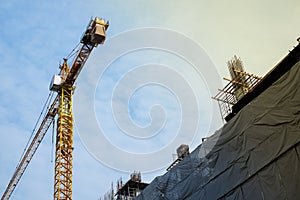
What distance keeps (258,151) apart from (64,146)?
23.8 meters

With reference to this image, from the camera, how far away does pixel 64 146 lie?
107 ft

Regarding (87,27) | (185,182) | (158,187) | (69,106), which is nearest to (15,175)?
(69,106)

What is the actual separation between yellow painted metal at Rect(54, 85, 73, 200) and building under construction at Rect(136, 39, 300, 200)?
16.8 metres

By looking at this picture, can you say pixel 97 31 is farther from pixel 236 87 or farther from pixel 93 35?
pixel 236 87

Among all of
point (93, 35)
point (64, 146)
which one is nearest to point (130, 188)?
point (64, 146)

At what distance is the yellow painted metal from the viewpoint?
30672mm

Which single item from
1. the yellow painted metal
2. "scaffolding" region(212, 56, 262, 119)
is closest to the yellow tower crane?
the yellow painted metal

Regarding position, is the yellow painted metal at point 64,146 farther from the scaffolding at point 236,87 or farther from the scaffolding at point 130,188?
the scaffolding at point 236,87

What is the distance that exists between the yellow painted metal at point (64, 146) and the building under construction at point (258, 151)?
661 inches

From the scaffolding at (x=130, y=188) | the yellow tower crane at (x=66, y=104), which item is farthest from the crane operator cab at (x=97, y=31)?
the scaffolding at (x=130, y=188)

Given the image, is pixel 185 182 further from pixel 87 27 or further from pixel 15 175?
pixel 15 175

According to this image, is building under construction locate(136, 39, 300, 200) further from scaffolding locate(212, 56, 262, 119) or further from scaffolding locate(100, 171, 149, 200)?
scaffolding locate(100, 171, 149, 200)

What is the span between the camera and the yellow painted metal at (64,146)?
30.7 metres

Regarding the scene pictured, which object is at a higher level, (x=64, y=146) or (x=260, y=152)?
(x=64, y=146)
